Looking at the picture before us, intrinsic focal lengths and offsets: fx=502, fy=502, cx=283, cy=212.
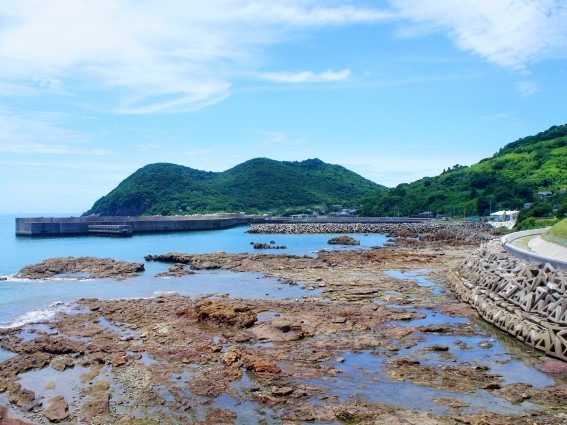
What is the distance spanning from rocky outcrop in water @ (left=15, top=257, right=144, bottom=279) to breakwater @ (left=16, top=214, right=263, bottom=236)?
48.3m

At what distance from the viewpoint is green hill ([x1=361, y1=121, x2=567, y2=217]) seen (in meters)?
104

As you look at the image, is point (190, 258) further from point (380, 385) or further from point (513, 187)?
point (513, 187)

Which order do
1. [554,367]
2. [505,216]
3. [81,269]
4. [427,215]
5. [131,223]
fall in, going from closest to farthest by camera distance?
[554,367], [81,269], [505,216], [131,223], [427,215]

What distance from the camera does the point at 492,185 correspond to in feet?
370


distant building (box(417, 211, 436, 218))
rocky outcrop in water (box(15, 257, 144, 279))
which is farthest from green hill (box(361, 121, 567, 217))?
rocky outcrop in water (box(15, 257, 144, 279))

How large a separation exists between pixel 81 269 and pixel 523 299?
33.3 m

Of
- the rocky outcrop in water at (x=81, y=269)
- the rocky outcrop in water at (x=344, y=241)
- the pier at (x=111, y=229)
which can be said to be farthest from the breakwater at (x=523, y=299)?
the pier at (x=111, y=229)

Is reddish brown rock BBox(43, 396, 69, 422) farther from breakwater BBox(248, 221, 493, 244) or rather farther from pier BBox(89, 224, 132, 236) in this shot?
pier BBox(89, 224, 132, 236)

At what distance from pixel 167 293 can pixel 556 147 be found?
126496 millimetres

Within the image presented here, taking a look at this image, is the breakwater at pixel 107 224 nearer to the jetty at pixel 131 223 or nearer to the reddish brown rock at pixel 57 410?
the jetty at pixel 131 223

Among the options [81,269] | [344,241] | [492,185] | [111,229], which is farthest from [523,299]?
[492,185]

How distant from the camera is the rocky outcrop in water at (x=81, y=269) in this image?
→ 3838cm

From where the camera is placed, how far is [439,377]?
1573 cm

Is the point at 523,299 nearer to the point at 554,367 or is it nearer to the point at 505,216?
the point at 554,367
